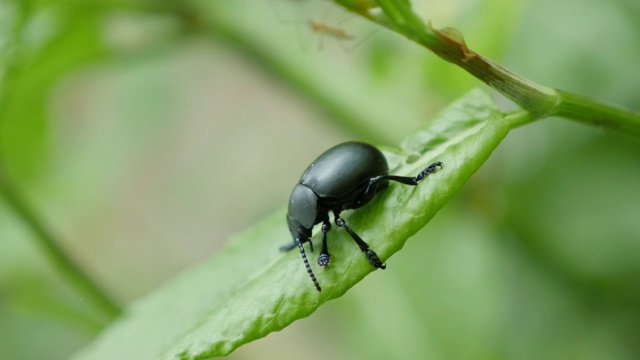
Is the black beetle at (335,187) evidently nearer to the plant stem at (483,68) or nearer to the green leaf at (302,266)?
the green leaf at (302,266)

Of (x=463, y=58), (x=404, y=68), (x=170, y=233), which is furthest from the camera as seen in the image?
(x=170, y=233)

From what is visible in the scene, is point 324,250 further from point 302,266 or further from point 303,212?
point 303,212

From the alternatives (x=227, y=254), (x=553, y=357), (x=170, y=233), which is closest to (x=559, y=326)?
(x=553, y=357)

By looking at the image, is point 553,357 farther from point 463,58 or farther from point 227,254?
point 463,58

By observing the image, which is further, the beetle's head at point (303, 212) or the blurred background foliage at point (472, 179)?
the blurred background foliage at point (472, 179)

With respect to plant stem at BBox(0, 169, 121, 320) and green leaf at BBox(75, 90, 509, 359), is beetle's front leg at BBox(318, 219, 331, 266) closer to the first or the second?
green leaf at BBox(75, 90, 509, 359)

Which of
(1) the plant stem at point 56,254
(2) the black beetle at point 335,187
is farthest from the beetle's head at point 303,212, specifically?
(1) the plant stem at point 56,254

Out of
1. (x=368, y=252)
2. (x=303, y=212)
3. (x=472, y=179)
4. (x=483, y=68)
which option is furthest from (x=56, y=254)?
(x=483, y=68)
